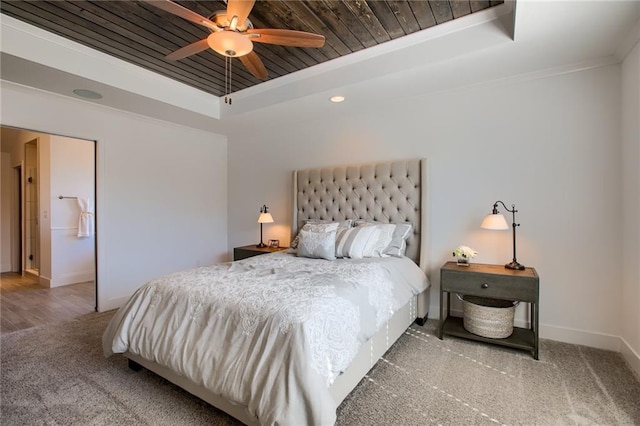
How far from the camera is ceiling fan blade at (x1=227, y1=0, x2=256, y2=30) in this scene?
5.76 ft

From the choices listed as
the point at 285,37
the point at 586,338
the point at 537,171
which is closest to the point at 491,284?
the point at 586,338

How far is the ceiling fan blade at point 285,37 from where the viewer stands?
6.51 feet

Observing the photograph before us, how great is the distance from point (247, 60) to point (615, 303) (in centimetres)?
355

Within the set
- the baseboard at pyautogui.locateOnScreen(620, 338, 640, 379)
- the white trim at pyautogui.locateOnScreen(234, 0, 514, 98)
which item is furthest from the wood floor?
the baseboard at pyautogui.locateOnScreen(620, 338, 640, 379)

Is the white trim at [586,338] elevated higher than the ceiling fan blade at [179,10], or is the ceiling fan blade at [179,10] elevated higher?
the ceiling fan blade at [179,10]

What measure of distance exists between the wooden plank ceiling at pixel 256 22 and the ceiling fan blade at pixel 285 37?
0.39 meters

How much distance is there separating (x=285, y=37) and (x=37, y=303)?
4659mm

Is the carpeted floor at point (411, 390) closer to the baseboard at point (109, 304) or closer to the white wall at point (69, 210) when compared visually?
the baseboard at point (109, 304)

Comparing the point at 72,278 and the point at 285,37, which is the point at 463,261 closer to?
the point at 285,37

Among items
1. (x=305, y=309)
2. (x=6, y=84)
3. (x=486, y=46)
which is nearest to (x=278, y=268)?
(x=305, y=309)

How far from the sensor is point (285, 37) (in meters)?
2.05

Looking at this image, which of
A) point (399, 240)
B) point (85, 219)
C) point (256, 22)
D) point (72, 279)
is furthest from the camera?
point (85, 219)

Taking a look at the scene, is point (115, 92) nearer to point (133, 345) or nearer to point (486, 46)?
point (133, 345)

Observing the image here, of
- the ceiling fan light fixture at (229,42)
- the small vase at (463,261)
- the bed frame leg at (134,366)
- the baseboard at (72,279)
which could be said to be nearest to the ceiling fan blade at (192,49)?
the ceiling fan light fixture at (229,42)
